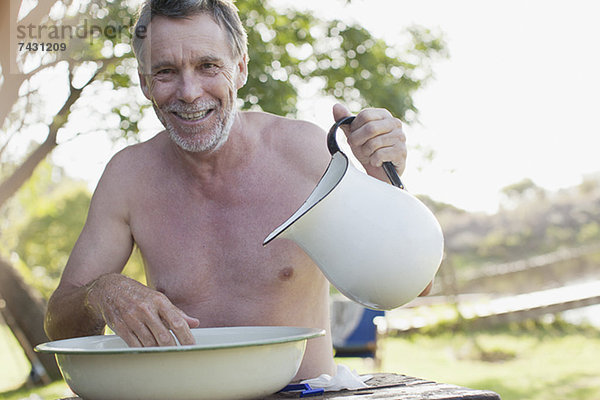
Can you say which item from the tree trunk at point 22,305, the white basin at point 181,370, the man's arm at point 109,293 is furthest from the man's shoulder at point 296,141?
the tree trunk at point 22,305

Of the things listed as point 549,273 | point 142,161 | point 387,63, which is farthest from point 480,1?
point 142,161

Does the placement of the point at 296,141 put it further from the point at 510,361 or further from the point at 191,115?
the point at 510,361

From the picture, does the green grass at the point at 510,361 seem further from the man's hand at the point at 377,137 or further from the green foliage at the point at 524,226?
the green foliage at the point at 524,226

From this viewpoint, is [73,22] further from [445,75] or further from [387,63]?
[445,75]

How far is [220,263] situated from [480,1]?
8.65m

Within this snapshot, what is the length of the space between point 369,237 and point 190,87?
67cm

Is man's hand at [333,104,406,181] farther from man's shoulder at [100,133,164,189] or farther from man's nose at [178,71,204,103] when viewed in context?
man's shoulder at [100,133,164,189]

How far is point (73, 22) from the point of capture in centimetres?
391

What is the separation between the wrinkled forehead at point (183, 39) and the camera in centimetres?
140

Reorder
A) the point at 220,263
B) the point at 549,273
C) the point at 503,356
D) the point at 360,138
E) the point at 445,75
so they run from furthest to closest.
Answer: the point at 549,273
the point at 503,356
the point at 445,75
the point at 220,263
the point at 360,138

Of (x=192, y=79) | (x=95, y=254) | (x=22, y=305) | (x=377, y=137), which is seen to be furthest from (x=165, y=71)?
(x=22, y=305)

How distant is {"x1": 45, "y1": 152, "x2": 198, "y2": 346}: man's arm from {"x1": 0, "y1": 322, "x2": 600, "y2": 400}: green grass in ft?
14.8

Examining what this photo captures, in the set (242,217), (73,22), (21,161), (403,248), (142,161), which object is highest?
(73,22)

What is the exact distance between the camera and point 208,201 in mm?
1520
